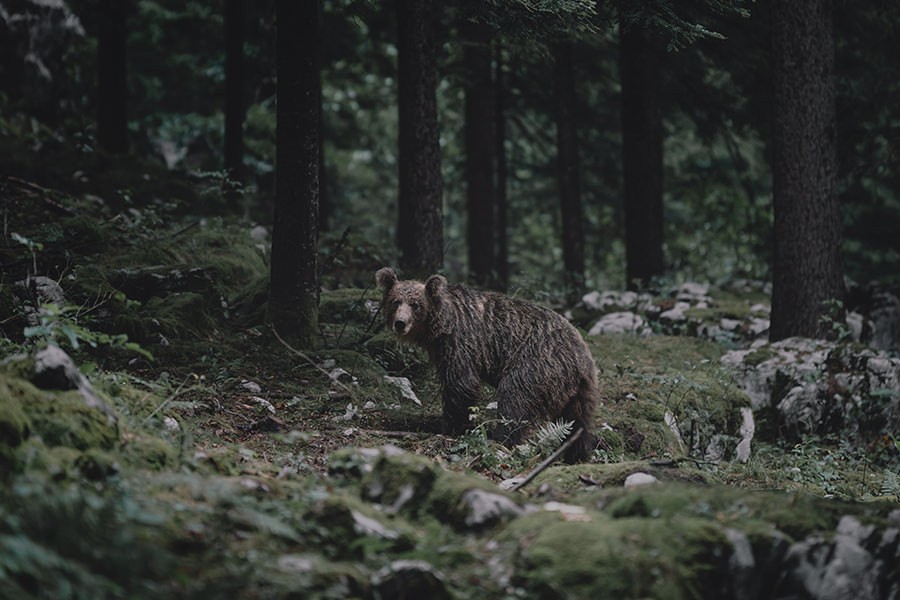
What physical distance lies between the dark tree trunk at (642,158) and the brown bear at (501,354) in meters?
8.35

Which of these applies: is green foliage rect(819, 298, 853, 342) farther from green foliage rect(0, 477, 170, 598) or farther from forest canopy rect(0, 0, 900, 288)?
green foliage rect(0, 477, 170, 598)

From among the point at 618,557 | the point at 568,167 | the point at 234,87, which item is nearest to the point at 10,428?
the point at 618,557

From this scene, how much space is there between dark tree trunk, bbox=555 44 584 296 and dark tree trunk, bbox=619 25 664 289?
1.34 metres

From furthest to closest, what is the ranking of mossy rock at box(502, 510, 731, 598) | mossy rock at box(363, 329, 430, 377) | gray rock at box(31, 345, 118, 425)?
mossy rock at box(363, 329, 430, 377) < gray rock at box(31, 345, 118, 425) < mossy rock at box(502, 510, 731, 598)

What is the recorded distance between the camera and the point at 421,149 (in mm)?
11539

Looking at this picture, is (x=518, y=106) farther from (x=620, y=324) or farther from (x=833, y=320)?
(x=833, y=320)

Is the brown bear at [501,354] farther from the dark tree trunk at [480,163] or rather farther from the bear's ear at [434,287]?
the dark tree trunk at [480,163]

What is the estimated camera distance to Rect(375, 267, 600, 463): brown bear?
7762mm

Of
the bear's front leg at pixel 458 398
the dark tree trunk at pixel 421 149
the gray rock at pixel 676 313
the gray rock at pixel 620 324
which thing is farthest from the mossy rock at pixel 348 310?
the gray rock at pixel 676 313

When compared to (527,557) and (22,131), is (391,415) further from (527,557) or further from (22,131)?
(22,131)

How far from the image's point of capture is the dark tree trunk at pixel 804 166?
37.9 feet

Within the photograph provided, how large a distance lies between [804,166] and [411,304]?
21.7ft

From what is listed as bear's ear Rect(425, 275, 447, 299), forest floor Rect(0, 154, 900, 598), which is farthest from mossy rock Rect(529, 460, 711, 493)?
bear's ear Rect(425, 275, 447, 299)

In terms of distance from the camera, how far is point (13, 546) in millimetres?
3029
